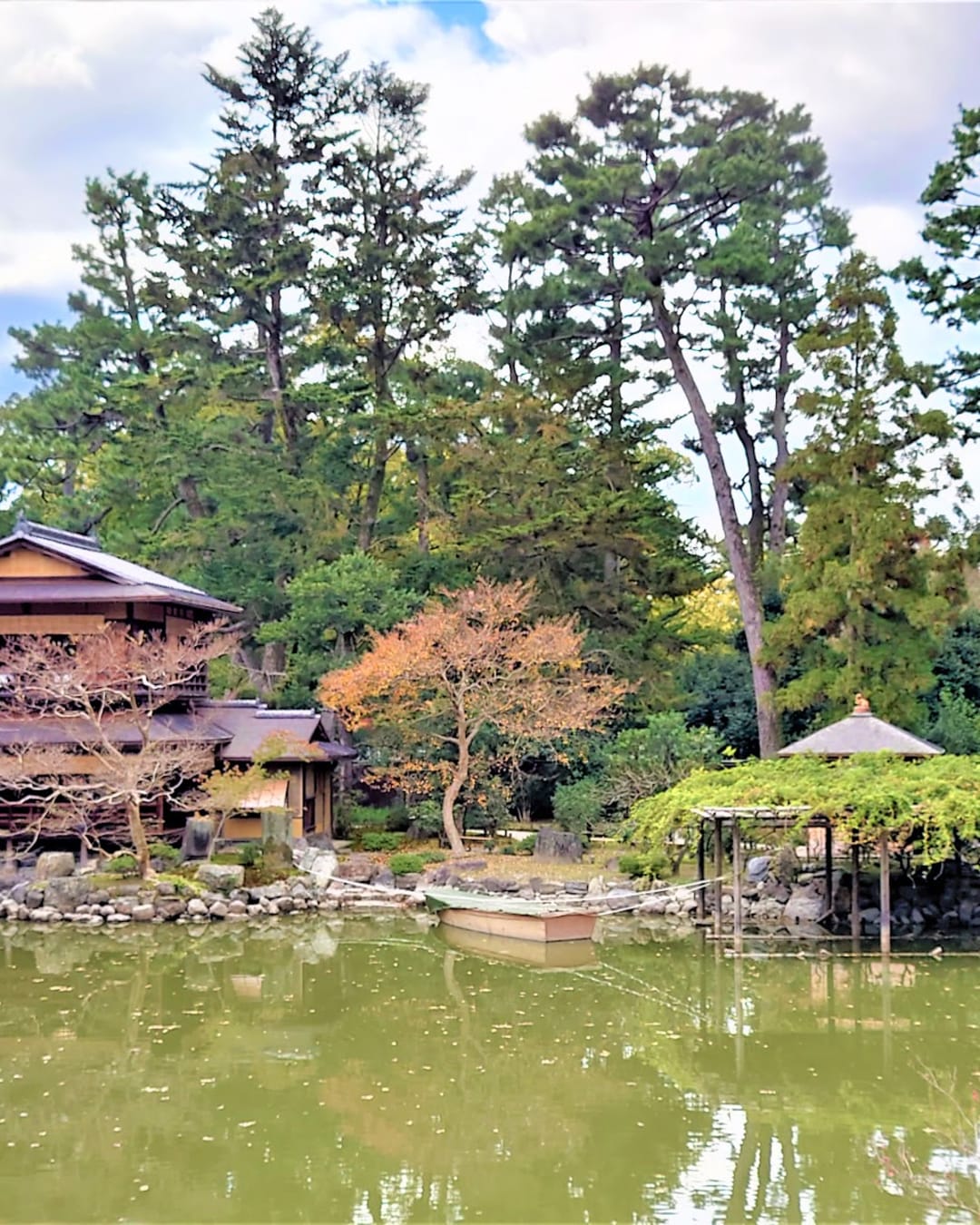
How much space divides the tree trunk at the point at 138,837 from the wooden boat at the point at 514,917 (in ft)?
15.0

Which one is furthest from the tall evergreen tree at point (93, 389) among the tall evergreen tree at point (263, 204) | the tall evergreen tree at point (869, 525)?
the tall evergreen tree at point (869, 525)

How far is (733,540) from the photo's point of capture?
79.8ft

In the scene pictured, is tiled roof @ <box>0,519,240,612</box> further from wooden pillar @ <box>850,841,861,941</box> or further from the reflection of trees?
wooden pillar @ <box>850,841,861,941</box>

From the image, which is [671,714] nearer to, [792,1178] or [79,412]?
[792,1178]

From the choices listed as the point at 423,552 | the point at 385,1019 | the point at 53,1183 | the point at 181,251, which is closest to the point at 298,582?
the point at 423,552

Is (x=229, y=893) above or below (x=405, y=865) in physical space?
below

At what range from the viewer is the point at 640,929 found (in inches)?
678

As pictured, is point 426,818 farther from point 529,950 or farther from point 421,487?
point 421,487

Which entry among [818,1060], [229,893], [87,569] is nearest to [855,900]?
[818,1060]

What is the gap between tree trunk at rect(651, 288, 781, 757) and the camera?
75.5ft

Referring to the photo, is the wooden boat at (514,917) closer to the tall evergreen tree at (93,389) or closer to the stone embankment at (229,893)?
the stone embankment at (229,893)

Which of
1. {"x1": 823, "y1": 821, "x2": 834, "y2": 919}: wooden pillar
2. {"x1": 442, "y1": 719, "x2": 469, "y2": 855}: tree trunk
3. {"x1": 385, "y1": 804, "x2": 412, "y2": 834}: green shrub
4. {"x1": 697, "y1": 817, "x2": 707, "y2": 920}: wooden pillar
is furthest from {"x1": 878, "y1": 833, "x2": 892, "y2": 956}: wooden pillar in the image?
{"x1": 385, "y1": 804, "x2": 412, "y2": 834}: green shrub

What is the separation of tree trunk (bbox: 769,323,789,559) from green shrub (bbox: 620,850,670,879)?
9.45 m

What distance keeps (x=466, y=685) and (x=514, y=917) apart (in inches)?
222
